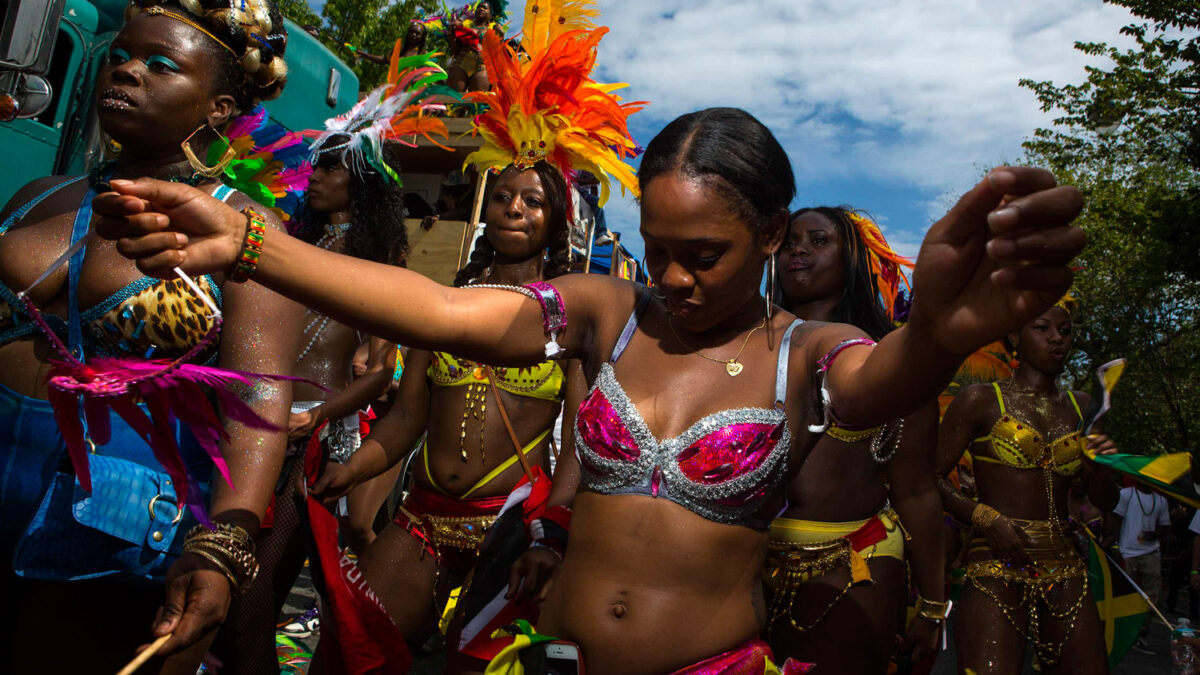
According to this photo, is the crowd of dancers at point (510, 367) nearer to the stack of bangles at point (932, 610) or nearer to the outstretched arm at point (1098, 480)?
the stack of bangles at point (932, 610)

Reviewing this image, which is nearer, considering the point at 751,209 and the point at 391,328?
the point at 391,328

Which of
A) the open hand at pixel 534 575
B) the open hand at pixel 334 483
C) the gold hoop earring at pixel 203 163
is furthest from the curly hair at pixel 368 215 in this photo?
the open hand at pixel 534 575

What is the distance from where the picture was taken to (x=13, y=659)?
89.4 inches

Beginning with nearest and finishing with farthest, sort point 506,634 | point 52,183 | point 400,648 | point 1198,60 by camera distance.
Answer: point 506,634 → point 52,183 → point 400,648 → point 1198,60

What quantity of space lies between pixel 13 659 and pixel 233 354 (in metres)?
0.99

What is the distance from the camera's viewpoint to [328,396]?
4.20 metres

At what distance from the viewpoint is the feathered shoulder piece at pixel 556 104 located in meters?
3.83

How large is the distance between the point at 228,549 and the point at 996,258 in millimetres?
1710

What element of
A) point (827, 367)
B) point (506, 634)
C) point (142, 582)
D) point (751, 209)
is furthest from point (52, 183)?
point (827, 367)

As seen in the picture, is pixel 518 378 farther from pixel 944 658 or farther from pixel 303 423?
pixel 944 658

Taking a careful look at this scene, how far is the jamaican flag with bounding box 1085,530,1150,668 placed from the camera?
525 cm

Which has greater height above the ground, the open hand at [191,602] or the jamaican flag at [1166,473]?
the jamaican flag at [1166,473]

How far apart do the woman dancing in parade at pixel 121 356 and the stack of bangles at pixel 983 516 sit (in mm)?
4340

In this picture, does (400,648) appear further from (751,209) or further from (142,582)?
(751,209)
